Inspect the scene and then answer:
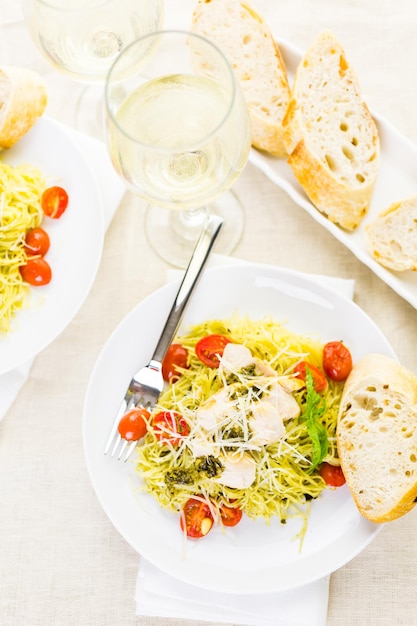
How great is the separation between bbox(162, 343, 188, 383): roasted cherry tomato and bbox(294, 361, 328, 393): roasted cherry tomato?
1.36 feet

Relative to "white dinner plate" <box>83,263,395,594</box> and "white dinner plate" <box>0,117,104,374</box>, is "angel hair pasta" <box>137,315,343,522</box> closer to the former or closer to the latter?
"white dinner plate" <box>83,263,395,594</box>

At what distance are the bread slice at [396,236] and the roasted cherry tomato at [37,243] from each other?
1227mm

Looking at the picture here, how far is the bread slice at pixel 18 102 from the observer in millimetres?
2801

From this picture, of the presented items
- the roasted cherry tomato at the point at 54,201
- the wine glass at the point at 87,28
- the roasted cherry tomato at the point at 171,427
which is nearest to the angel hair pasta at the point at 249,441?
the roasted cherry tomato at the point at 171,427

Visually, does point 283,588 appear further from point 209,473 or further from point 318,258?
point 318,258

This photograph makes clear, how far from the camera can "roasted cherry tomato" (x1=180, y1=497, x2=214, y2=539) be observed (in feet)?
8.34

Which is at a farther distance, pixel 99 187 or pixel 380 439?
pixel 99 187

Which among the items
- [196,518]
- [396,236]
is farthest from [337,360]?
[196,518]

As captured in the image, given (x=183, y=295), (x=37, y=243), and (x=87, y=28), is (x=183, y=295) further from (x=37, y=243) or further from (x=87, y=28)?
(x=87, y=28)

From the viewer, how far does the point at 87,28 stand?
8.43 feet

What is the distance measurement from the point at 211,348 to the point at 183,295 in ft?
0.73

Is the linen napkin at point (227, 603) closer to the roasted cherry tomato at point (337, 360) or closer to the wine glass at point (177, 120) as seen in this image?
the roasted cherry tomato at point (337, 360)

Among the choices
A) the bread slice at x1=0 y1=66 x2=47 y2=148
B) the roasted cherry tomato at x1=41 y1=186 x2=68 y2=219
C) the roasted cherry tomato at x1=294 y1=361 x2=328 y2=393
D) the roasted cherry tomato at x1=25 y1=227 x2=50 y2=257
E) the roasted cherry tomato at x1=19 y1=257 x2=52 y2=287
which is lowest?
the roasted cherry tomato at x1=294 y1=361 x2=328 y2=393

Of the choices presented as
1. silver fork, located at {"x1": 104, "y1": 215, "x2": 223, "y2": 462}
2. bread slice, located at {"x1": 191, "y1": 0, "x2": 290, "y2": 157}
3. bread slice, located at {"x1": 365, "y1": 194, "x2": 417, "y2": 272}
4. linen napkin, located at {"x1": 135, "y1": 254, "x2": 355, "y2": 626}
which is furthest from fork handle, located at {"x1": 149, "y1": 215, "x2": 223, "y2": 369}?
linen napkin, located at {"x1": 135, "y1": 254, "x2": 355, "y2": 626}
